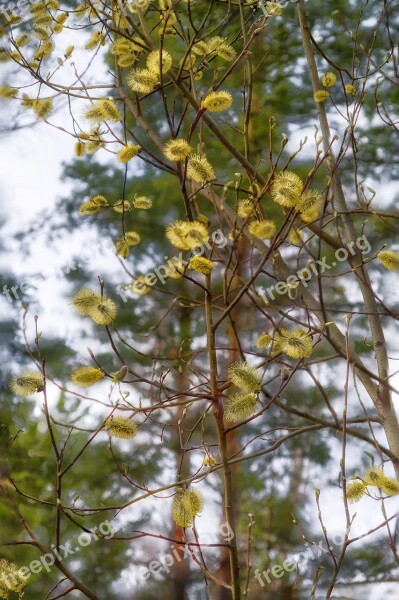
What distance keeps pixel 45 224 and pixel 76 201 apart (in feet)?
0.36

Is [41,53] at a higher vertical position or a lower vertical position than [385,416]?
higher

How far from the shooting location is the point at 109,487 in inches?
55.2

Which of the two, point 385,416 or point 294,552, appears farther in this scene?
point 294,552

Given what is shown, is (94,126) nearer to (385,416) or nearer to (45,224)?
(385,416)

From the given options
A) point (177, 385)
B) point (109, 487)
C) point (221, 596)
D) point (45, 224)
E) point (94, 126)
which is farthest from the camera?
point (45, 224)

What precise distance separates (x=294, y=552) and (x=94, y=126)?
1.02m

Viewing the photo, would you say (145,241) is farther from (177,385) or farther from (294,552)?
(294,552)

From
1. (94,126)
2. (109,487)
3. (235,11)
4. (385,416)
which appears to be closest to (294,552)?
(109,487)

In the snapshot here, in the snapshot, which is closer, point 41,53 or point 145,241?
point 41,53

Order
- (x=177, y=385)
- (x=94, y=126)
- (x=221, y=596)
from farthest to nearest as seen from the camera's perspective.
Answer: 1. (x=177, y=385)
2. (x=221, y=596)
3. (x=94, y=126)

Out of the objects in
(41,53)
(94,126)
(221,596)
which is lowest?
(221,596)

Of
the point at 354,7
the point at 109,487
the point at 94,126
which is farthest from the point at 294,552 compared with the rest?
the point at 354,7

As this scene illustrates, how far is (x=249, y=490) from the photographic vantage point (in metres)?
1.44

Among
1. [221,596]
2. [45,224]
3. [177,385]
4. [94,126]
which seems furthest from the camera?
[45,224]
